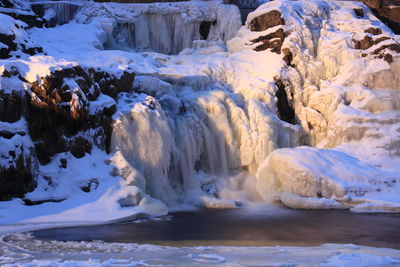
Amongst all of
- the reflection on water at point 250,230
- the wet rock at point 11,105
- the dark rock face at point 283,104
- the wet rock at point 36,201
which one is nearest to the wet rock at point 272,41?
the dark rock face at point 283,104

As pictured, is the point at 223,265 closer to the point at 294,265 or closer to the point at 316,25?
the point at 294,265

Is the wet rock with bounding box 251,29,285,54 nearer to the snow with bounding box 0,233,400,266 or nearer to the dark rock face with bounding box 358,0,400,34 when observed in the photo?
the dark rock face with bounding box 358,0,400,34

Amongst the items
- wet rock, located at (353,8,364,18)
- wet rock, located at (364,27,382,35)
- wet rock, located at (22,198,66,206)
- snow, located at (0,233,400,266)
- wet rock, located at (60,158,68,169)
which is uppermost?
wet rock, located at (353,8,364,18)

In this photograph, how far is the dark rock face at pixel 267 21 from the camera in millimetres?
22094

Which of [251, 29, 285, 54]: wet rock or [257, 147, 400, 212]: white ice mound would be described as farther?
[251, 29, 285, 54]: wet rock

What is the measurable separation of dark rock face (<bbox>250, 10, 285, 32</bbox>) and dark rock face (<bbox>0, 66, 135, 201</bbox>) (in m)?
9.98

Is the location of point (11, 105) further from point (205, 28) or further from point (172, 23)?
point (205, 28)

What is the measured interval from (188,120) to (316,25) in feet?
30.7

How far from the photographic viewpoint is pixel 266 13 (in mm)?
22484

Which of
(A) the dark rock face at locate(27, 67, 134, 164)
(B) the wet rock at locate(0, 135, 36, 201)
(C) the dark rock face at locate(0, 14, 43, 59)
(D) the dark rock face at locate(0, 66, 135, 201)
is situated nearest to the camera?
(B) the wet rock at locate(0, 135, 36, 201)

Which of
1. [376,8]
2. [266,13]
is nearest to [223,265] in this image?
[266,13]

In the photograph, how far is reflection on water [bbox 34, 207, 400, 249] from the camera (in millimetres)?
9070

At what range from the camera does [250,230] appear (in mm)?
10375

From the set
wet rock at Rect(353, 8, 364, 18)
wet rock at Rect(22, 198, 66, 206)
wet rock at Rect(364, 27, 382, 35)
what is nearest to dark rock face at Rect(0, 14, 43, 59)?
wet rock at Rect(22, 198, 66, 206)
